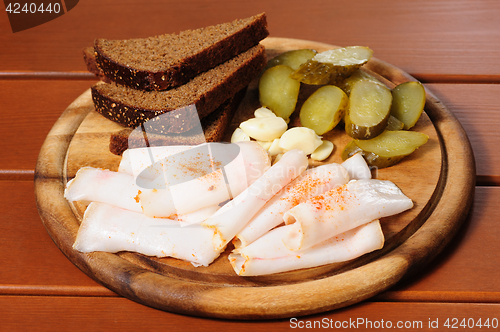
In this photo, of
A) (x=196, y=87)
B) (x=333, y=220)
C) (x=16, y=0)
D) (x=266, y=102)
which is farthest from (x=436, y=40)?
(x=16, y=0)

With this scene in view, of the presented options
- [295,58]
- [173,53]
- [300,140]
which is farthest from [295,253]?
[173,53]

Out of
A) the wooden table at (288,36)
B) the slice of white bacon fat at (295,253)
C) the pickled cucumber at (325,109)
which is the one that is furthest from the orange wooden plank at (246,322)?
the pickled cucumber at (325,109)

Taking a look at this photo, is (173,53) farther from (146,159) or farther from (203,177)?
(203,177)

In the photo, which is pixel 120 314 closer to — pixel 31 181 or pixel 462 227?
pixel 31 181

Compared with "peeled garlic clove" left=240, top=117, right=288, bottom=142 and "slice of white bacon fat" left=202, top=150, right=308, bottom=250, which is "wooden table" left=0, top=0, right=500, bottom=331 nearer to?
"slice of white bacon fat" left=202, top=150, right=308, bottom=250

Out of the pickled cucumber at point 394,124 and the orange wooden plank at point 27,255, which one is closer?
the orange wooden plank at point 27,255

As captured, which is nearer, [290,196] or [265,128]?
[290,196]

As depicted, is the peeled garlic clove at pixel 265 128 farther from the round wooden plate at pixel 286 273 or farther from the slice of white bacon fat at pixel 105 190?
the slice of white bacon fat at pixel 105 190
